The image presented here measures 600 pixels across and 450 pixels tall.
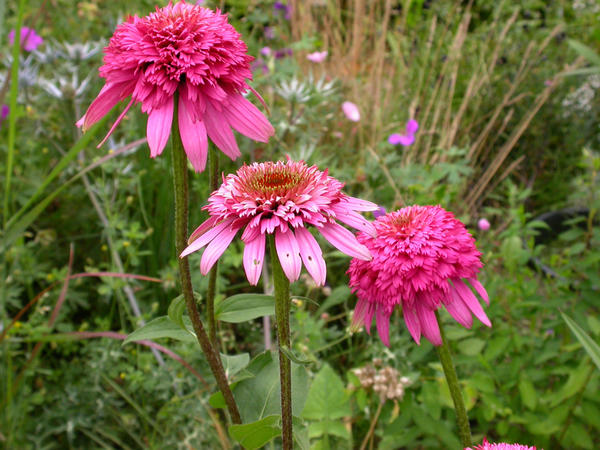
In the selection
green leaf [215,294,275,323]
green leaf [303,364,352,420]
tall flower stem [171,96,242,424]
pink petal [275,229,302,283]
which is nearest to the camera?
pink petal [275,229,302,283]

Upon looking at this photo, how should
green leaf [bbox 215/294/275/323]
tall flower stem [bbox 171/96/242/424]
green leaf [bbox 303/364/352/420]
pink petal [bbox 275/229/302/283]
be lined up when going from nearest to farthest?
pink petal [bbox 275/229/302/283] → tall flower stem [bbox 171/96/242/424] → green leaf [bbox 215/294/275/323] → green leaf [bbox 303/364/352/420]

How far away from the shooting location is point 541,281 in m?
2.29

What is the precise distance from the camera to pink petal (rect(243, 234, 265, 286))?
64cm

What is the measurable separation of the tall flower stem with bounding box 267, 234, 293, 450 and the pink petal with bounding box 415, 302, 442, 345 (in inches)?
7.5

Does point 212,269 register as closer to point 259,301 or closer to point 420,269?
point 259,301

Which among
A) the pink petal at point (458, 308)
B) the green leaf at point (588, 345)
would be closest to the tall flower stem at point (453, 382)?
the pink petal at point (458, 308)

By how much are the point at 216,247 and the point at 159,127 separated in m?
0.16

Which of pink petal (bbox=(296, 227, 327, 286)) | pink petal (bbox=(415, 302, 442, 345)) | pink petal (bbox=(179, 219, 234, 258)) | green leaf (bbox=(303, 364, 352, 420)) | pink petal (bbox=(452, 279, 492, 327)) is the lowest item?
green leaf (bbox=(303, 364, 352, 420))

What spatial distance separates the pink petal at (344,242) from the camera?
67 centimetres

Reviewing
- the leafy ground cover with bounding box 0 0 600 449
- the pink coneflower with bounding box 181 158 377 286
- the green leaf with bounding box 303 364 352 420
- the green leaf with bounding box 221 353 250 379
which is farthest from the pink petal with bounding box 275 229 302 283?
the green leaf with bounding box 303 364 352 420

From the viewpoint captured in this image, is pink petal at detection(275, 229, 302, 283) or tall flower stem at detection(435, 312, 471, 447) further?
tall flower stem at detection(435, 312, 471, 447)

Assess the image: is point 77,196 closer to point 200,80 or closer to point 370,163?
point 370,163

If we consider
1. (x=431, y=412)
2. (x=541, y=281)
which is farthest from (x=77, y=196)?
(x=541, y=281)

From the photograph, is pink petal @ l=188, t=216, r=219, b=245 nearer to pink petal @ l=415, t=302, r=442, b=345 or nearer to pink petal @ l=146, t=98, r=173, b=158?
pink petal @ l=146, t=98, r=173, b=158
